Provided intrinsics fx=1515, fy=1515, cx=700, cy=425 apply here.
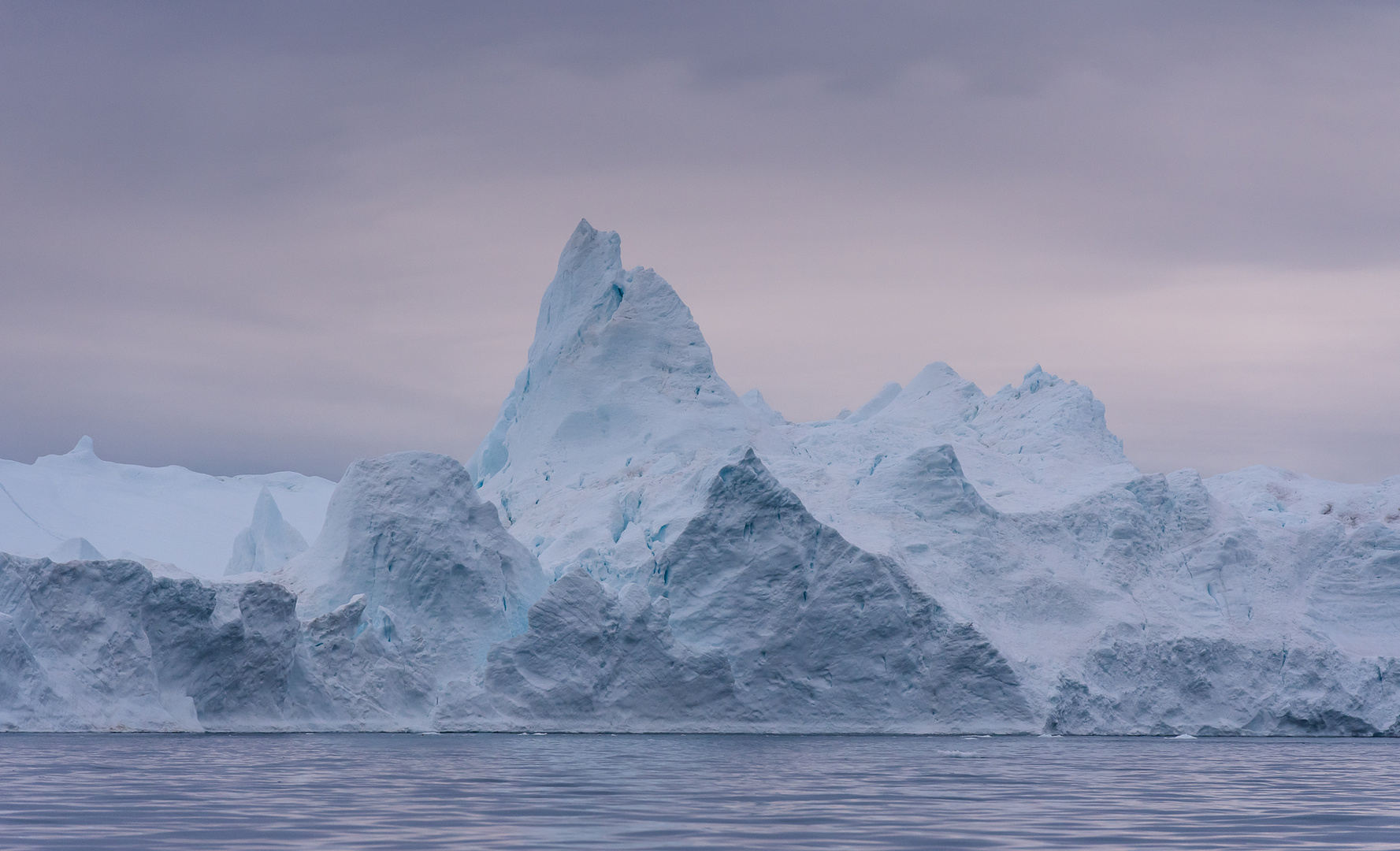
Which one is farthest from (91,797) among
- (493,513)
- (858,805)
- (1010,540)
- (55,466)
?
(55,466)

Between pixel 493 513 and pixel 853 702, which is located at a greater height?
pixel 493 513

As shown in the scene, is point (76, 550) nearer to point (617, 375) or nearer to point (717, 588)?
point (617, 375)

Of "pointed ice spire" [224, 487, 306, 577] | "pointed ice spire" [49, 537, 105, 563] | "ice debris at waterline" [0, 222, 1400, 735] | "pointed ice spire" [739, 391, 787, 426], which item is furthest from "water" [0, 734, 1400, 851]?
"pointed ice spire" [739, 391, 787, 426]

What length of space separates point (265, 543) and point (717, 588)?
66.9ft

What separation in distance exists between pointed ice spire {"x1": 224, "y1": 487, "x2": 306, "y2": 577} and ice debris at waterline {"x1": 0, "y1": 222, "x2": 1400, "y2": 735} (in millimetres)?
143

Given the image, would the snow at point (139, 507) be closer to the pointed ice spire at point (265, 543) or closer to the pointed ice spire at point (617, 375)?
the pointed ice spire at point (265, 543)

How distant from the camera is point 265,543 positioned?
5341 centimetres

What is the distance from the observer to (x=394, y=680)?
39156mm

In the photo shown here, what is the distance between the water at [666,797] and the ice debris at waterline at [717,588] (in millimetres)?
4838

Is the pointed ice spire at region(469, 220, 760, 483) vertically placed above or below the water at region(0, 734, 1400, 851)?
above

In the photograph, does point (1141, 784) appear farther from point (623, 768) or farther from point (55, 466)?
point (55, 466)

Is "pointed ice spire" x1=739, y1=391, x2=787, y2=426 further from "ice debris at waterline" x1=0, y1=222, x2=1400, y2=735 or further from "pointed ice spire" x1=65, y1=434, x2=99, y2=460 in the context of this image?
"pointed ice spire" x1=65, y1=434, x2=99, y2=460

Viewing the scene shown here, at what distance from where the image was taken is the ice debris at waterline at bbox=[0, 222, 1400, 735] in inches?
1435

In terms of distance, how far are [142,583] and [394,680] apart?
710cm
